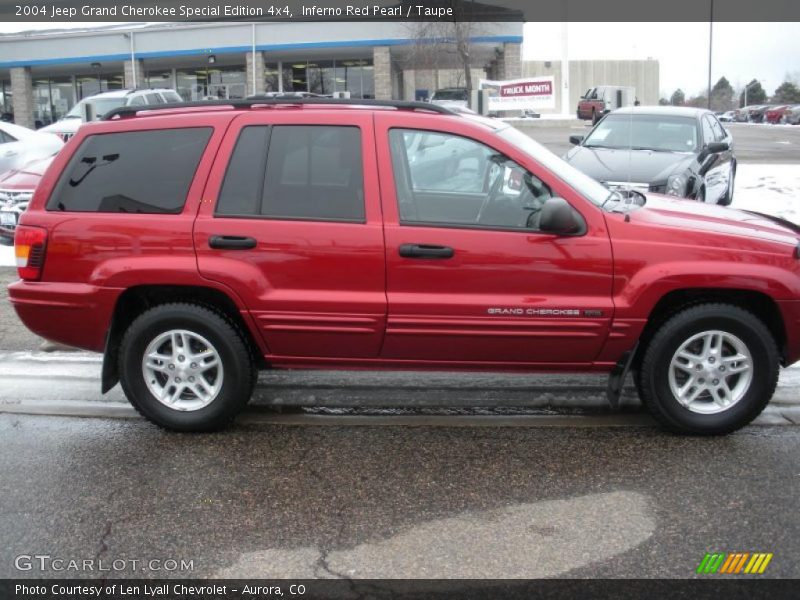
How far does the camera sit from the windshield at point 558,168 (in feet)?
16.0

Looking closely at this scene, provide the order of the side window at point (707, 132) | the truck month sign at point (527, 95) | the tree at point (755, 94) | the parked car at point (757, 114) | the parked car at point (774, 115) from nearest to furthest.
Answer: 1. the side window at point (707, 132)
2. the truck month sign at point (527, 95)
3. the parked car at point (774, 115)
4. the parked car at point (757, 114)
5. the tree at point (755, 94)

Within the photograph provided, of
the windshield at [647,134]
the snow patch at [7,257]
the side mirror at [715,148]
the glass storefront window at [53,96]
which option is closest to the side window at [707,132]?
the windshield at [647,134]

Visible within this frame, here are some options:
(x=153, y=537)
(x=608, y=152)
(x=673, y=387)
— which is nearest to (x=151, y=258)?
(x=153, y=537)

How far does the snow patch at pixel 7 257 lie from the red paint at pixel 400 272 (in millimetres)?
5551

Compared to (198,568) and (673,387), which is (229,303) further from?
(673,387)

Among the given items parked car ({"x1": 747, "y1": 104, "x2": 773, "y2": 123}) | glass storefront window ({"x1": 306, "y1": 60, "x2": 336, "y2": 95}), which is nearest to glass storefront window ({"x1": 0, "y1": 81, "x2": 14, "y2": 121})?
glass storefront window ({"x1": 306, "y1": 60, "x2": 336, "y2": 95})

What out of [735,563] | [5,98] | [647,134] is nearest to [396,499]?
[735,563]

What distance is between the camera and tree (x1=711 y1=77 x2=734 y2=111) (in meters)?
103

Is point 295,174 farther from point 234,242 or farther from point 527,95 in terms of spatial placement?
point 527,95

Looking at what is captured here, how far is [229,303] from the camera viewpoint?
493cm

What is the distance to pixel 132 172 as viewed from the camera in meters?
4.97

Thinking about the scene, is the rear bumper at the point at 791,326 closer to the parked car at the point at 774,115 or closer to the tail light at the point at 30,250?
the tail light at the point at 30,250

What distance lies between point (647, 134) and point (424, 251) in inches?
299

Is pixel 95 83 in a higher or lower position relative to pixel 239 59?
lower
